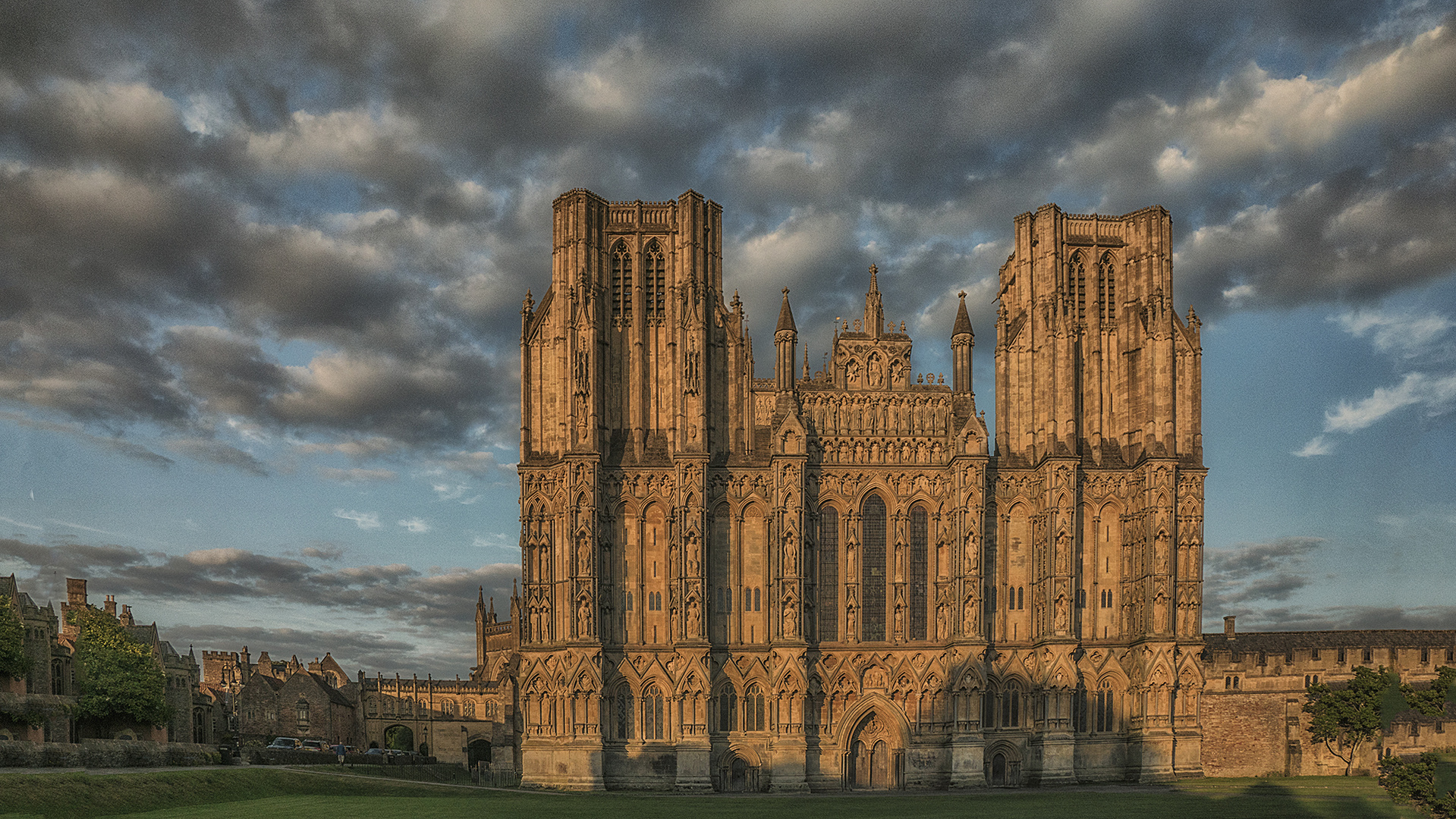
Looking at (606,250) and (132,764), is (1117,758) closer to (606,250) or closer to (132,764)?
(606,250)

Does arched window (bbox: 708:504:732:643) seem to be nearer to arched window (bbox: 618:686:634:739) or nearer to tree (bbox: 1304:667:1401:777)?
arched window (bbox: 618:686:634:739)

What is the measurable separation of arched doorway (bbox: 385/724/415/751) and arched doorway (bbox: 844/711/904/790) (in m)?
68.1

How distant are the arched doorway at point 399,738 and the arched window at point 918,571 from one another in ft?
234

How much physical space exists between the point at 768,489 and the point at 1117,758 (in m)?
25.6

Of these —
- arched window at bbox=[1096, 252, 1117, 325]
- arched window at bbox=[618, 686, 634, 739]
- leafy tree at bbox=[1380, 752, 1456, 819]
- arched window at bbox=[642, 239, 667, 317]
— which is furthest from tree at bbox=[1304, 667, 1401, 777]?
arched window at bbox=[642, 239, 667, 317]

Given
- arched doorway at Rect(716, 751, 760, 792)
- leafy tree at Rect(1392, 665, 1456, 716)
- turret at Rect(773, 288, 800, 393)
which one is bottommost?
arched doorway at Rect(716, 751, 760, 792)

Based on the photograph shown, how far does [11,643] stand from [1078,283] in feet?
217

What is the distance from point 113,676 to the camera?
69625 mm

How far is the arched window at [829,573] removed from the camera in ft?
221

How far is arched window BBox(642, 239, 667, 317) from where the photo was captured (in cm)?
7106

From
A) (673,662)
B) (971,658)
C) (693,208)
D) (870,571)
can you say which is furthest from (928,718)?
(693,208)

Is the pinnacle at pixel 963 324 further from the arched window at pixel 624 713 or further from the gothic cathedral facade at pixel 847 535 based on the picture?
the arched window at pixel 624 713

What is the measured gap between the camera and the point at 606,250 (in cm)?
7119

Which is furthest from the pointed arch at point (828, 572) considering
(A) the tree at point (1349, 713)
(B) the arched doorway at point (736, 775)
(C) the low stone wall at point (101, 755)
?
(C) the low stone wall at point (101, 755)
